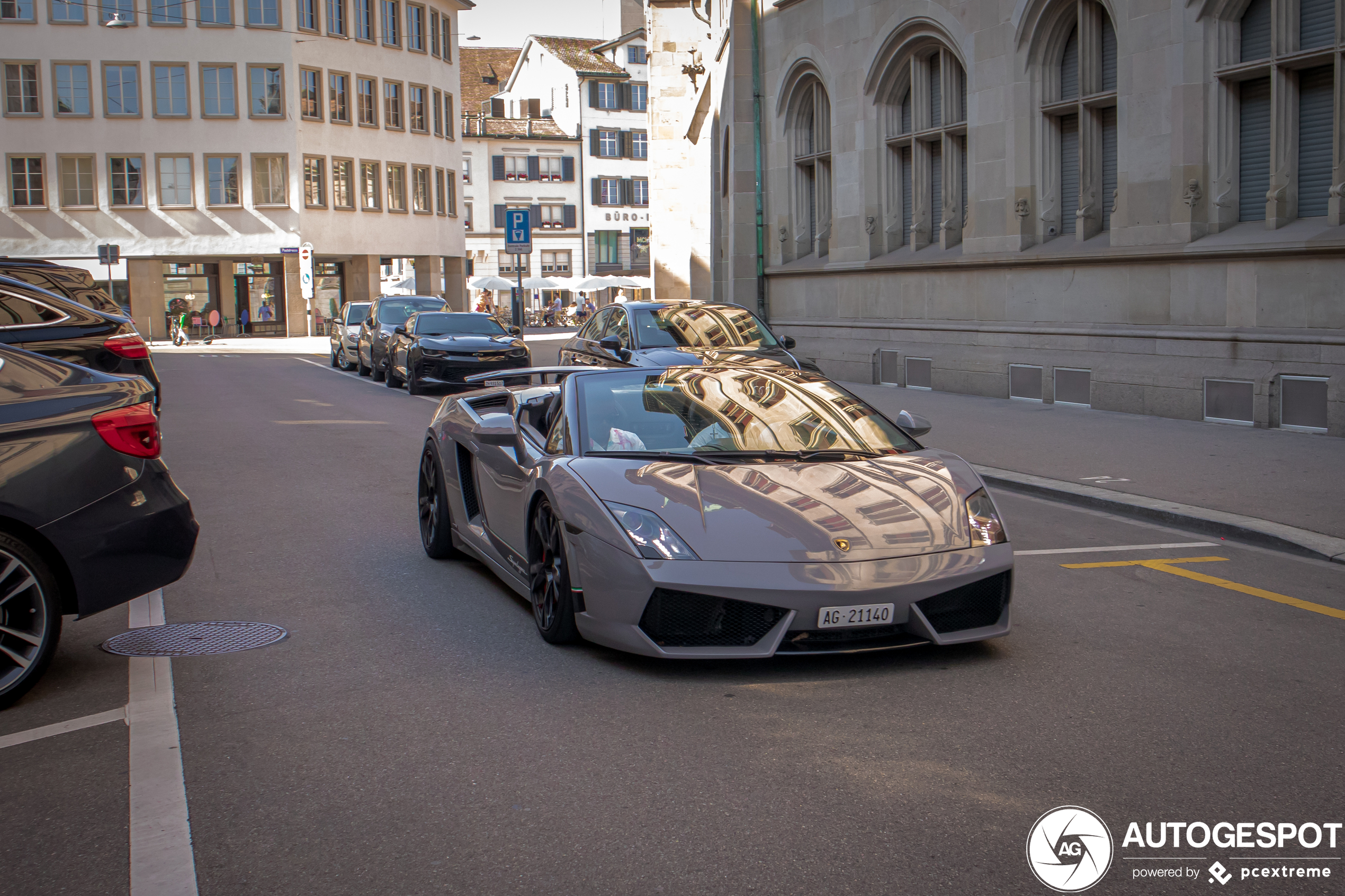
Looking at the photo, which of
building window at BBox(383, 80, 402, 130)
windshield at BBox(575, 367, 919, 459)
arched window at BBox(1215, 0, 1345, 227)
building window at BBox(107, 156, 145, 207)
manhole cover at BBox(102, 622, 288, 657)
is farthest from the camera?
building window at BBox(383, 80, 402, 130)

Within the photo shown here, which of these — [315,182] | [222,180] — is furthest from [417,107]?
[222,180]

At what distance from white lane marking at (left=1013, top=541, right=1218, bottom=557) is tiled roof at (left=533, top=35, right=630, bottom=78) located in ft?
257

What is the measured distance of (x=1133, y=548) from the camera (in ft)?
28.1

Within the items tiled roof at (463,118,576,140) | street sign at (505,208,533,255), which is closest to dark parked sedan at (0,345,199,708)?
street sign at (505,208,533,255)

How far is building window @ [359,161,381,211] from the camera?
58656 millimetres

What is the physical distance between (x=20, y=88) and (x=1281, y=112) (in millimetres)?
52916

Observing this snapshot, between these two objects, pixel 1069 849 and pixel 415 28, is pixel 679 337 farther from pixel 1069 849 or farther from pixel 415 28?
pixel 415 28

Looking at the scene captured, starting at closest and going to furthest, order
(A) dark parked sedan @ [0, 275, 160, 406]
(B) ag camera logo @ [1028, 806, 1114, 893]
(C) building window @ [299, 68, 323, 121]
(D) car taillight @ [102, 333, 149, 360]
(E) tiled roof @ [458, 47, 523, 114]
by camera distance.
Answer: (B) ag camera logo @ [1028, 806, 1114, 893] → (A) dark parked sedan @ [0, 275, 160, 406] → (D) car taillight @ [102, 333, 149, 360] → (C) building window @ [299, 68, 323, 121] → (E) tiled roof @ [458, 47, 523, 114]

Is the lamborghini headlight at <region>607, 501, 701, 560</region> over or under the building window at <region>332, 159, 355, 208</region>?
under

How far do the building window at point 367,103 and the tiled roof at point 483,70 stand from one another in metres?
30.6

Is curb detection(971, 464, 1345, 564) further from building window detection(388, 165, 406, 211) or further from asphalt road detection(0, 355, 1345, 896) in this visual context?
building window detection(388, 165, 406, 211)

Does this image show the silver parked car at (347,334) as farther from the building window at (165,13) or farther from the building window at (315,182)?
the building window at (165,13)

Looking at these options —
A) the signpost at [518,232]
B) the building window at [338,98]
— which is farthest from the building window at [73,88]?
the signpost at [518,232]

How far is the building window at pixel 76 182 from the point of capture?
181 ft
